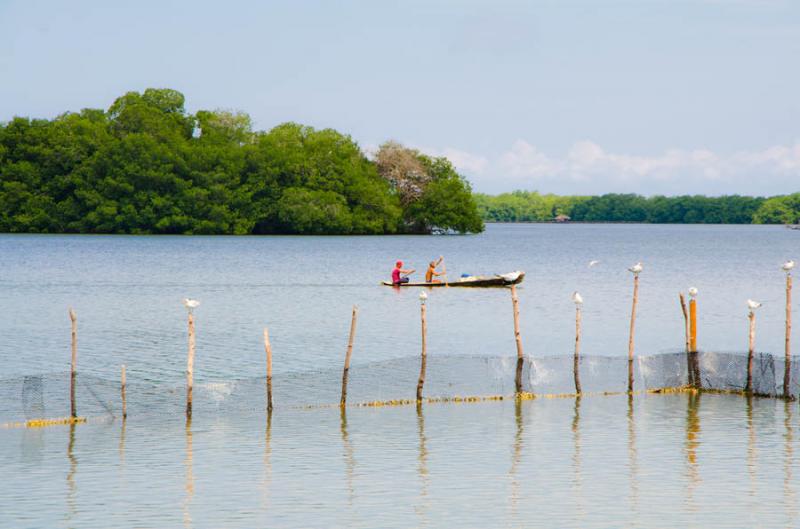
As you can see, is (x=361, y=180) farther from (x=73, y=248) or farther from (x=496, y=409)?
(x=496, y=409)

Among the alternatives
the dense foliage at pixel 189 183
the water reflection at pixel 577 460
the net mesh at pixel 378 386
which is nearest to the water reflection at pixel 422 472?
the water reflection at pixel 577 460

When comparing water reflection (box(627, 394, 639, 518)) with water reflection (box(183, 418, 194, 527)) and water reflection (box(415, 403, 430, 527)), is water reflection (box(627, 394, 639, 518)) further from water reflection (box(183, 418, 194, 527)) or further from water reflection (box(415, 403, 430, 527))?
water reflection (box(183, 418, 194, 527))

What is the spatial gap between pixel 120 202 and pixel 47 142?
12.1 m

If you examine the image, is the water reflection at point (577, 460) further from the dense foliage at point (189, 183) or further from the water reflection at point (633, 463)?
the dense foliage at point (189, 183)

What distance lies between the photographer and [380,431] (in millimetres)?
29562

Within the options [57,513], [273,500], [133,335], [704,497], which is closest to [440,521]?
[273,500]

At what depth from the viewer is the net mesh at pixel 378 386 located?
32.3m

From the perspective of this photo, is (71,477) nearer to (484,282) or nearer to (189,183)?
(484,282)

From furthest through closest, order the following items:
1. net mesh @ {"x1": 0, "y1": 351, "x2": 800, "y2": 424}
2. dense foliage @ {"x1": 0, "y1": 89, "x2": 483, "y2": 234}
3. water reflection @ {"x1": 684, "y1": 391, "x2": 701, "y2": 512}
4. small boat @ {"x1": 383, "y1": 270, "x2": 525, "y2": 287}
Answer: dense foliage @ {"x1": 0, "y1": 89, "x2": 483, "y2": 234}
small boat @ {"x1": 383, "y1": 270, "x2": 525, "y2": 287}
net mesh @ {"x1": 0, "y1": 351, "x2": 800, "y2": 424}
water reflection @ {"x1": 684, "y1": 391, "x2": 701, "y2": 512}

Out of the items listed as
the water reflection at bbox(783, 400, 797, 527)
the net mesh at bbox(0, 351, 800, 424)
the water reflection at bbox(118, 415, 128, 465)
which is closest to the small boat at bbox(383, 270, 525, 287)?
the net mesh at bbox(0, 351, 800, 424)

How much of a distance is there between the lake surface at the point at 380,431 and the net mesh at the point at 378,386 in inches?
4.1

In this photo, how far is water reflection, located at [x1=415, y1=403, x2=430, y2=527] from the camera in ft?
72.8

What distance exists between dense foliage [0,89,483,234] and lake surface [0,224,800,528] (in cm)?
9593

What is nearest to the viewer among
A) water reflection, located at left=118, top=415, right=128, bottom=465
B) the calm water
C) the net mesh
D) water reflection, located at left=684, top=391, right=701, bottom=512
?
water reflection, located at left=684, top=391, right=701, bottom=512
